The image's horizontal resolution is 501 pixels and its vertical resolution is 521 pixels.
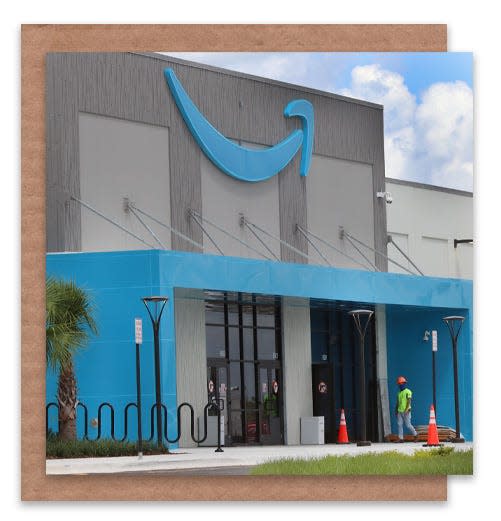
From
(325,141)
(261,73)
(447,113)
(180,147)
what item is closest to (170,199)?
(180,147)

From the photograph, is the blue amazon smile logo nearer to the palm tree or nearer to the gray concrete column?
the palm tree

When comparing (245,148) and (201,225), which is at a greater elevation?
(245,148)

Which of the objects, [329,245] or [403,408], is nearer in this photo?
[329,245]

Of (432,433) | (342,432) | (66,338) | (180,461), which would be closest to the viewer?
(180,461)

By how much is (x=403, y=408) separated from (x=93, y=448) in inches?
378

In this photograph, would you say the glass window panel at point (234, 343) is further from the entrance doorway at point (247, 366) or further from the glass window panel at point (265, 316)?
the glass window panel at point (265, 316)

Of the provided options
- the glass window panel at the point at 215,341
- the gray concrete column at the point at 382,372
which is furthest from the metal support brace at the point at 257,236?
the gray concrete column at the point at 382,372

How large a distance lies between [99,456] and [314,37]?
26.0ft

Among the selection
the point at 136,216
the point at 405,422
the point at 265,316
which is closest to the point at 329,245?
the point at 265,316

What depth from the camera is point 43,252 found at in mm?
23844

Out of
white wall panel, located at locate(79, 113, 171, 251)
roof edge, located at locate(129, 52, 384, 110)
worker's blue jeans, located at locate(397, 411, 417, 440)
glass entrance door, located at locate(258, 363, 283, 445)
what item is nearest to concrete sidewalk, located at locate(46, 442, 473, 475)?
white wall panel, located at locate(79, 113, 171, 251)

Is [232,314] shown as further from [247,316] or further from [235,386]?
[235,386]

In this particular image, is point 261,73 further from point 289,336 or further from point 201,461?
point 289,336

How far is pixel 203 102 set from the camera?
3155 cm
